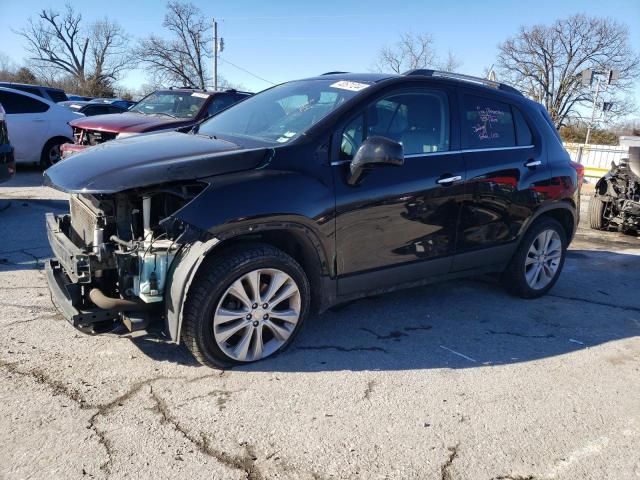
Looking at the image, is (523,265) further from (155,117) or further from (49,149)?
(49,149)

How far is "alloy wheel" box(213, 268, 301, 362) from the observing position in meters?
3.22

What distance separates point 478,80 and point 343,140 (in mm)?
1825

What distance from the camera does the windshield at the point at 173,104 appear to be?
30.3 feet

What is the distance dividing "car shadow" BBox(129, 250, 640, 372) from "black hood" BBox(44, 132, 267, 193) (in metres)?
1.18

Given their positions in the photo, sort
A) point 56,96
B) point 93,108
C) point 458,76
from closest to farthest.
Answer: point 458,76 → point 93,108 → point 56,96

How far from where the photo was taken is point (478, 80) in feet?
15.4

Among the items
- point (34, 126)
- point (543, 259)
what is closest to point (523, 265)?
point (543, 259)

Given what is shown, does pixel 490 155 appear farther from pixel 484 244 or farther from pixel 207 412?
pixel 207 412

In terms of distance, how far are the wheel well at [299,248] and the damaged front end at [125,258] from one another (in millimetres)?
330

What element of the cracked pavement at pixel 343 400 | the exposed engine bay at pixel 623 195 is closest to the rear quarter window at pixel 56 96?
the cracked pavement at pixel 343 400

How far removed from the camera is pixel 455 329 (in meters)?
4.25

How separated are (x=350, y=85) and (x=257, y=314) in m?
1.80

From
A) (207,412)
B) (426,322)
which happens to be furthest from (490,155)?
(207,412)

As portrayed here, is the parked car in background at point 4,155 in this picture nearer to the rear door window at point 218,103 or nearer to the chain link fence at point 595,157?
the rear door window at point 218,103
